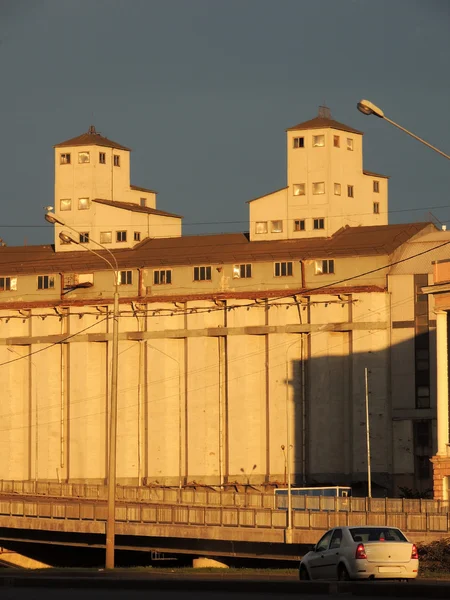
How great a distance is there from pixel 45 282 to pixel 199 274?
1483 cm

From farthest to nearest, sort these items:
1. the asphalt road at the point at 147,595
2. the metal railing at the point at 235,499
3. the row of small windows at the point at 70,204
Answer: the row of small windows at the point at 70,204 < the metal railing at the point at 235,499 < the asphalt road at the point at 147,595

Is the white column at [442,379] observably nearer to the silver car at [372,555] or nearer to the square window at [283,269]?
the square window at [283,269]

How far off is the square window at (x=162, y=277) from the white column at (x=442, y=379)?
45.4 meters

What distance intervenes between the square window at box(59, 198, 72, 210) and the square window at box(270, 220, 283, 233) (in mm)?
20013

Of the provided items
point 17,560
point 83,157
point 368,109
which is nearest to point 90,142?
point 83,157

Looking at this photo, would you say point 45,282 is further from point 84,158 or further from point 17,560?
point 17,560

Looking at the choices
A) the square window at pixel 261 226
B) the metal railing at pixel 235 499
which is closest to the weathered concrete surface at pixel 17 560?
the metal railing at pixel 235 499

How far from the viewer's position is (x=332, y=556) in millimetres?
39000

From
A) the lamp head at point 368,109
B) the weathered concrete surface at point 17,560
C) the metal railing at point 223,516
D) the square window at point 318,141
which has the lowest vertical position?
the weathered concrete surface at point 17,560

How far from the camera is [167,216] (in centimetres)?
13625

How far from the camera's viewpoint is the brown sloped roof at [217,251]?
116188 mm

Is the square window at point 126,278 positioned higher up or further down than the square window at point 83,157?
further down

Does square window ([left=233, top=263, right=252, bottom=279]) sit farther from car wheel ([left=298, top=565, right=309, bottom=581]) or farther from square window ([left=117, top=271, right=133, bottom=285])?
car wheel ([left=298, top=565, right=309, bottom=581])

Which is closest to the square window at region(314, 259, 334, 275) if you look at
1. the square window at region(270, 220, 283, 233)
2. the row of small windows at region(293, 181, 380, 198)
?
the square window at region(270, 220, 283, 233)
